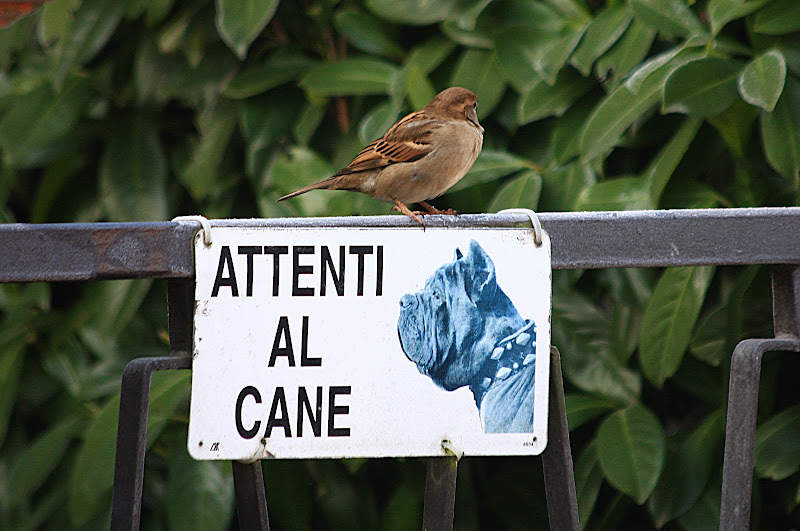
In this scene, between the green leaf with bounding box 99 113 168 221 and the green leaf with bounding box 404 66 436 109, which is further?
the green leaf with bounding box 99 113 168 221

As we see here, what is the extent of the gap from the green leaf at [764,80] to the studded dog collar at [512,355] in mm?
695

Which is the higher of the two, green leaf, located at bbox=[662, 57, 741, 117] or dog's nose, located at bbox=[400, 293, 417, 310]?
green leaf, located at bbox=[662, 57, 741, 117]

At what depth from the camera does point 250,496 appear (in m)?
1.06

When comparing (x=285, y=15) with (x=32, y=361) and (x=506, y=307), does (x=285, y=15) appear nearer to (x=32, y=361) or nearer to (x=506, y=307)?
(x=32, y=361)

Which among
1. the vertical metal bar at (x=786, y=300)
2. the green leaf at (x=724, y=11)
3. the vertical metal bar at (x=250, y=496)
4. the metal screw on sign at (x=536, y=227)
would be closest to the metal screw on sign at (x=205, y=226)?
the vertical metal bar at (x=250, y=496)

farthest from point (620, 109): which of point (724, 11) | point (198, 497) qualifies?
point (198, 497)

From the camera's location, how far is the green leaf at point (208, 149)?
221 cm

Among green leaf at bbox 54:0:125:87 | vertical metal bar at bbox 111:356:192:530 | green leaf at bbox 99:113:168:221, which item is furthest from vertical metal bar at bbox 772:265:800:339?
green leaf at bbox 54:0:125:87

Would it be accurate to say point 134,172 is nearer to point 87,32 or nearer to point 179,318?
point 87,32

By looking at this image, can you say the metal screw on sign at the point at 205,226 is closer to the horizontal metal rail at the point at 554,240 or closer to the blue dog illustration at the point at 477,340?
the horizontal metal rail at the point at 554,240

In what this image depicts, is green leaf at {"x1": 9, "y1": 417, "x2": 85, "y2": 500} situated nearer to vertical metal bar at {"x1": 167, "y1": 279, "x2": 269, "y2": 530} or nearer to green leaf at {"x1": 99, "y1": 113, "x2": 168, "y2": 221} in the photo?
green leaf at {"x1": 99, "y1": 113, "x2": 168, "y2": 221}

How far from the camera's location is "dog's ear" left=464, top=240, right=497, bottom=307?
3.52ft

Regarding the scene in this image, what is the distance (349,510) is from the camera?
2035 millimetres

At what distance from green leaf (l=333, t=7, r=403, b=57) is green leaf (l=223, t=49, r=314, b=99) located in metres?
0.14
